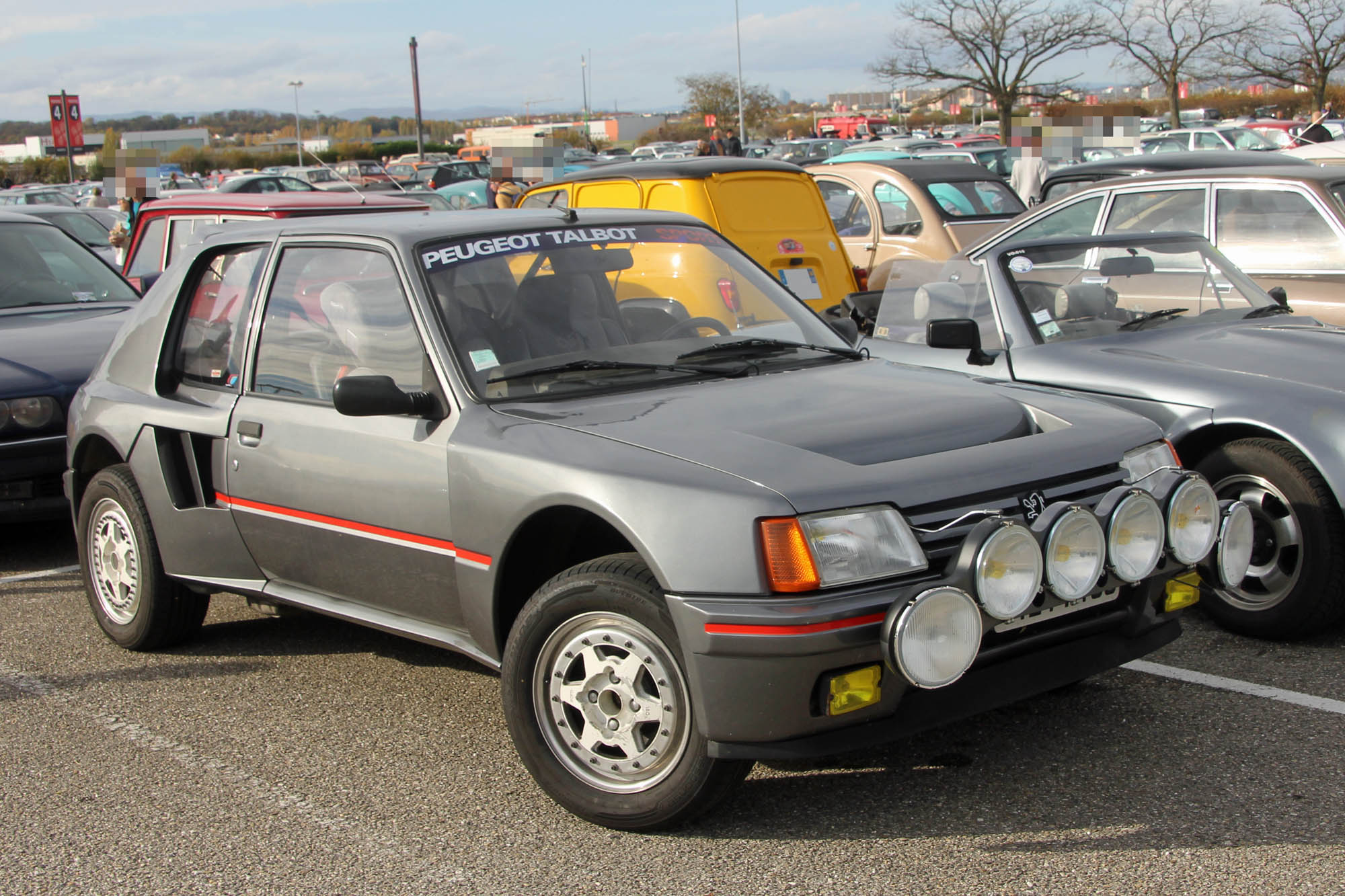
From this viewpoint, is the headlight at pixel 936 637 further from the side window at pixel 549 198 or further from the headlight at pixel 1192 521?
the side window at pixel 549 198

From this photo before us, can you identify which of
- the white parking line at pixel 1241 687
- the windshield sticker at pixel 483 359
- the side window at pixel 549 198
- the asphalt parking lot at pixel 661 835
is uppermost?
the side window at pixel 549 198

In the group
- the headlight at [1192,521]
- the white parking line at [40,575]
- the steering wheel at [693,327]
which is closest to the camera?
the headlight at [1192,521]

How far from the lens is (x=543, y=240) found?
14.1 ft

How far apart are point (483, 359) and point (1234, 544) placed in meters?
2.22

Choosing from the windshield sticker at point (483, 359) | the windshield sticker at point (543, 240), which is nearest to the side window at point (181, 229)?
the windshield sticker at point (543, 240)

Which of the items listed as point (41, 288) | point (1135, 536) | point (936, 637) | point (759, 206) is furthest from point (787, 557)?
point (41, 288)

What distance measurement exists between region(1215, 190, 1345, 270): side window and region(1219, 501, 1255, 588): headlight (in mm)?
3830

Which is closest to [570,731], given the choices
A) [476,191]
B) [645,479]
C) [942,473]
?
[645,479]

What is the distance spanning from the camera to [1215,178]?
7.21m

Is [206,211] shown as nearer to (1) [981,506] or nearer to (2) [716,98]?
(1) [981,506]

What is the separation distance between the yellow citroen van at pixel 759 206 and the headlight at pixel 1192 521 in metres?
5.40

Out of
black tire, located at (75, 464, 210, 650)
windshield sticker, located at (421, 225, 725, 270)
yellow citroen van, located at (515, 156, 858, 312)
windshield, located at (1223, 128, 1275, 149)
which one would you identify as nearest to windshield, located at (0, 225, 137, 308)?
yellow citroen van, located at (515, 156, 858, 312)

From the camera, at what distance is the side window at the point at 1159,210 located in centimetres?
725

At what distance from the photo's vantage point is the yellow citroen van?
8.86 m
